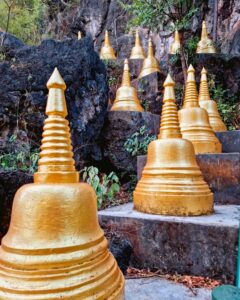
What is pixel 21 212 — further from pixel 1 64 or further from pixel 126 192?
pixel 1 64

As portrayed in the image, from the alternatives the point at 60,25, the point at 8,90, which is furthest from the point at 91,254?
the point at 60,25

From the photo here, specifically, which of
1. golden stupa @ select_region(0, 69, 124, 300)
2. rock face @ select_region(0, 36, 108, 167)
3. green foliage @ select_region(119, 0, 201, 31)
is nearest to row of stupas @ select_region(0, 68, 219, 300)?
golden stupa @ select_region(0, 69, 124, 300)

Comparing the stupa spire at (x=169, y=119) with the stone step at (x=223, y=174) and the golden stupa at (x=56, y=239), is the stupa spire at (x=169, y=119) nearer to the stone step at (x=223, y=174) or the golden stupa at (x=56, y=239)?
the stone step at (x=223, y=174)

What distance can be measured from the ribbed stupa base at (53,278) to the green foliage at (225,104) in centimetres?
433

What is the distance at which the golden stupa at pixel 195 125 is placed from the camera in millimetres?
2621

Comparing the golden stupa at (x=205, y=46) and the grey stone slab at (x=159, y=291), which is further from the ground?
the golden stupa at (x=205, y=46)

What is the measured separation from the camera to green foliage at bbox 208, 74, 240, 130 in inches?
189

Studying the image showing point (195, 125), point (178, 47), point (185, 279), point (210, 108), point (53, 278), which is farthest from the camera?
point (178, 47)

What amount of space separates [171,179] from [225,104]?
3.70 metres

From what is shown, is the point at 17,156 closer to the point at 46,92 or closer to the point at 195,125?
the point at 46,92

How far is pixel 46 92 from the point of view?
3.40 meters

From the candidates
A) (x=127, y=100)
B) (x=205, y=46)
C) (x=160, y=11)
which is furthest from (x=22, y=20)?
(x=127, y=100)

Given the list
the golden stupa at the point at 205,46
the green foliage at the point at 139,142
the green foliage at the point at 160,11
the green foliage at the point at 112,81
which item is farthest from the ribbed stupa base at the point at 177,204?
the golden stupa at the point at 205,46

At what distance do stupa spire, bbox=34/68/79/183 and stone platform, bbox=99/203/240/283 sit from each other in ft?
2.69
